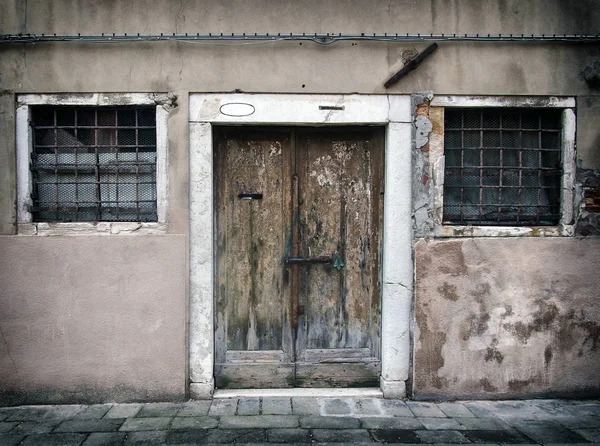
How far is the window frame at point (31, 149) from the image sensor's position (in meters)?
4.26

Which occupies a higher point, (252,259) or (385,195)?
(385,195)

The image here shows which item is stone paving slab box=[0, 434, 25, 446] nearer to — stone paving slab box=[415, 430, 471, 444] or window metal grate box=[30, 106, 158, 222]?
window metal grate box=[30, 106, 158, 222]

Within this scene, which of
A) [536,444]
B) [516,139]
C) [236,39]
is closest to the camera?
[536,444]

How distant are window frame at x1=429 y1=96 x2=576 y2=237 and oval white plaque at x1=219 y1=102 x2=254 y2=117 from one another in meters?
1.61

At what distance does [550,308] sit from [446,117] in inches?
76.8

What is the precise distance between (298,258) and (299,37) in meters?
1.94

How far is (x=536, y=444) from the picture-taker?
360cm

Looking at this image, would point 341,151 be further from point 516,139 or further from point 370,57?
point 516,139

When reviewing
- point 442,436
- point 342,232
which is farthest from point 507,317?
point 342,232

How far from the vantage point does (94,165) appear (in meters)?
4.37

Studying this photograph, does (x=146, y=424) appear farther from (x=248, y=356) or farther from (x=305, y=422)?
(x=305, y=422)

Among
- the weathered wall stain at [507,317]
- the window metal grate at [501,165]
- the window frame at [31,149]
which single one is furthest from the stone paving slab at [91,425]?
the window metal grate at [501,165]

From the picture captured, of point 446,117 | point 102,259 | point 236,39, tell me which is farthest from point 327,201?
point 102,259

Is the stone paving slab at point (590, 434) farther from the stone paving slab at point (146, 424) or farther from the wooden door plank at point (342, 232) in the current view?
the stone paving slab at point (146, 424)
